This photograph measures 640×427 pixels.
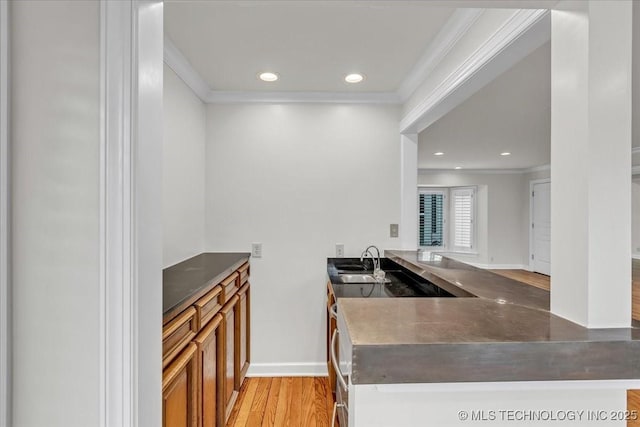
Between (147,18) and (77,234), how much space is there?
1.88 feet

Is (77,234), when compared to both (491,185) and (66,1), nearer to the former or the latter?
(66,1)

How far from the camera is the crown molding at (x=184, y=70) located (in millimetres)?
2016

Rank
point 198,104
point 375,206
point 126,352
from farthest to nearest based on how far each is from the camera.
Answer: point 375,206 < point 198,104 < point 126,352

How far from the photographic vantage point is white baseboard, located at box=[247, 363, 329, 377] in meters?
2.78

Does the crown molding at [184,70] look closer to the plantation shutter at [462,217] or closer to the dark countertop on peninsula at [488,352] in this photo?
the dark countertop on peninsula at [488,352]

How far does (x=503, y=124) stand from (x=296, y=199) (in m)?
2.54

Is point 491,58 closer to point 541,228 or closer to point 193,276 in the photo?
point 193,276

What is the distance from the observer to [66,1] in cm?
80

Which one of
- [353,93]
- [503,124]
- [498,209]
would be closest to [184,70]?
[353,93]

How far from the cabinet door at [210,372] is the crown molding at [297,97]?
1787 millimetres

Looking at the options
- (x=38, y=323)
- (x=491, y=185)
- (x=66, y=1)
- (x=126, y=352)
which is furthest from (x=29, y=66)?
(x=491, y=185)

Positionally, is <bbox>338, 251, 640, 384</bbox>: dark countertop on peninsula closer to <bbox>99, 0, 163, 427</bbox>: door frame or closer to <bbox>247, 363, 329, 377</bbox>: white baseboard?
<bbox>99, 0, 163, 427</bbox>: door frame

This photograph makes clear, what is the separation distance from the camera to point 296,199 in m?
2.85

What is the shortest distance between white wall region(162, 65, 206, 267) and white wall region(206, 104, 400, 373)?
15cm
